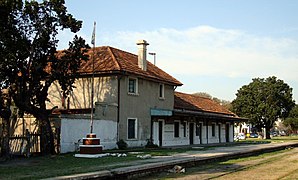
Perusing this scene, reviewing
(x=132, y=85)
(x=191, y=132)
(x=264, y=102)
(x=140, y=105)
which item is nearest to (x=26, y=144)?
(x=132, y=85)

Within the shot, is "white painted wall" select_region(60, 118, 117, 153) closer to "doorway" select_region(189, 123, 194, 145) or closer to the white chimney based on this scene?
the white chimney

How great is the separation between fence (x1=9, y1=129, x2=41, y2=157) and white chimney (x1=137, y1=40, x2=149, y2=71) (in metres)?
12.2

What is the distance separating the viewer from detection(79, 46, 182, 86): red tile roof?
1133 inches

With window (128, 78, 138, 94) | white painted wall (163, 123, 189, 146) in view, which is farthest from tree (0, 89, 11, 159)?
white painted wall (163, 123, 189, 146)

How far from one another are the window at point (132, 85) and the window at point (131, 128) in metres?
2.09

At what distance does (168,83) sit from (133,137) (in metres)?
6.67

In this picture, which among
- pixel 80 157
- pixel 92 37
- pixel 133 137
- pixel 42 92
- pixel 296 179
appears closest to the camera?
pixel 296 179

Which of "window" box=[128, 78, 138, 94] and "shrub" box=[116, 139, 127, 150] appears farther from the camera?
"window" box=[128, 78, 138, 94]

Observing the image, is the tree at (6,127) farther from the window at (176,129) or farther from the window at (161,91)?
the window at (176,129)

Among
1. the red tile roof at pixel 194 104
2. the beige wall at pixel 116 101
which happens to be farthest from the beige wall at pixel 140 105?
the red tile roof at pixel 194 104

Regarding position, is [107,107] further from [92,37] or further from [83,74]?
[92,37]

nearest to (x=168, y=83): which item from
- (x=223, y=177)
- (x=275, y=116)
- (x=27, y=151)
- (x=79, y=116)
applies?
(x=79, y=116)

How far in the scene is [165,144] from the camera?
3356 centimetres

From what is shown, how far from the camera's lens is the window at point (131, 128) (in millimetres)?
29609
